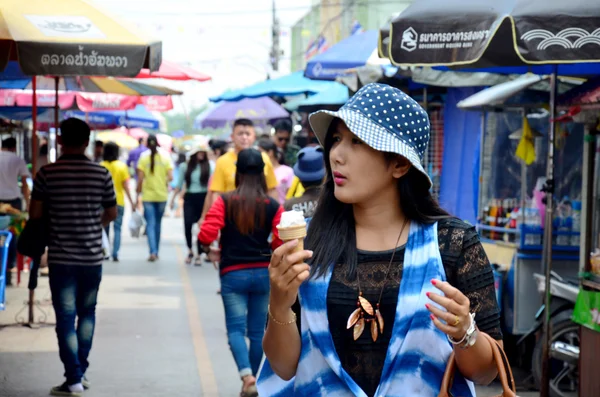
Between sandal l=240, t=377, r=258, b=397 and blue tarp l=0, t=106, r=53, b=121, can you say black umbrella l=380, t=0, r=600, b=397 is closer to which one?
sandal l=240, t=377, r=258, b=397

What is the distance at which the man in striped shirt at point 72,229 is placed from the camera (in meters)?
7.47

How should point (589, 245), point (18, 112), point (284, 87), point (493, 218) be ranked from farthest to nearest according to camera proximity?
point (18, 112)
point (284, 87)
point (493, 218)
point (589, 245)

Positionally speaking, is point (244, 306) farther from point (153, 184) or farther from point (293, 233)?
point (153, 184)

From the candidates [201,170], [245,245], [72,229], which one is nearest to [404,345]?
[245,245]

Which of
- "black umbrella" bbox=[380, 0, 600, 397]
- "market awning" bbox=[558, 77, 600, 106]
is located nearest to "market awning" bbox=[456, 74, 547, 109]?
"market awning" bbox=[558, 77, 600, 106]

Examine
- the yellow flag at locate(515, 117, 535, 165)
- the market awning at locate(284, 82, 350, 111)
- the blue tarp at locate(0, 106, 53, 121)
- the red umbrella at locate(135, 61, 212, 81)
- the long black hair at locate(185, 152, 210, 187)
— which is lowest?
the long black hair at locate(185, 152, 210, 187)

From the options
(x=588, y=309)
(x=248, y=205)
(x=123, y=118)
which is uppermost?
(x=123, y=118)

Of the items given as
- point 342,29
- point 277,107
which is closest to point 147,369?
point 277,107

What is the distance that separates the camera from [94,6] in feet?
26.5

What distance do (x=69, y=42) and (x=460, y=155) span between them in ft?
20.5

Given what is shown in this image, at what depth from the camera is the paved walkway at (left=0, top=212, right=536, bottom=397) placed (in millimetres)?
8297

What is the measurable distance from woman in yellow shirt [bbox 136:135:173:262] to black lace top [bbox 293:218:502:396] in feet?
45.9

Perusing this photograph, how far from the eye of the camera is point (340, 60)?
1277 centimetres

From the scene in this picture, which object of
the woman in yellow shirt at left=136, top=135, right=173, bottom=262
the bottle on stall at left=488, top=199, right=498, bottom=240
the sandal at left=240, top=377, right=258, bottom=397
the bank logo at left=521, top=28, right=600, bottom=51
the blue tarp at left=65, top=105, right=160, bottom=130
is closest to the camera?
the bank logo at left=521, top=28, right=600, bottom=51
